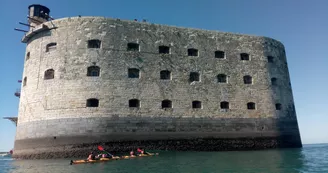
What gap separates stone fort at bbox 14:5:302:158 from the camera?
18438 millimetres

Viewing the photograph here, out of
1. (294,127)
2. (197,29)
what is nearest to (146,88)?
(197,29)

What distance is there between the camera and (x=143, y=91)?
19750 mm

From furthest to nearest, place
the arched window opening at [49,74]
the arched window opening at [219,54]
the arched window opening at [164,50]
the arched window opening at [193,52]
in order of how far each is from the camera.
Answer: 1. the arched window opening at [219,54]
2. the arched window opening at [193,52]
3. the arched window opening at [164,50]
4. the arched window opening at [49,74]

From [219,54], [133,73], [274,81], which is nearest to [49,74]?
[133,73]

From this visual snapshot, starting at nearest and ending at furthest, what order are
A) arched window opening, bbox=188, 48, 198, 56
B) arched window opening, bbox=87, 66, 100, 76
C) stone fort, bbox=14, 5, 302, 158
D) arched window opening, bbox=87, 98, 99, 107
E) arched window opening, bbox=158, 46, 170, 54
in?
1. stone fort, bbox=14, 5, 302, 158
2. arched window opening, bbox=87, 98, 99, 107
3. arched window opening, bbox=87, 66, 100, 76
4. arched window opening, bbox=158, 46, 170, 54
5. arched window opening, bbox=188, 48, 198, 56

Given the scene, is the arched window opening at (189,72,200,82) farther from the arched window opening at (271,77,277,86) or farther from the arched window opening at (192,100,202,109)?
the arched window opening at (271,77,277,86)

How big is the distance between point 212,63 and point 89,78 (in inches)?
383

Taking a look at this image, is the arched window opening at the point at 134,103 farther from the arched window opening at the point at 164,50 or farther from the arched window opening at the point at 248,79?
the arched window opening at the point at 248,79

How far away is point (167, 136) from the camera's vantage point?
19.3 meters

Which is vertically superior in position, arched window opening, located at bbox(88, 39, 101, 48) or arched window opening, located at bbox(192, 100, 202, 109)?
arched window opening, located at bbox(88, 39, 101, 48)

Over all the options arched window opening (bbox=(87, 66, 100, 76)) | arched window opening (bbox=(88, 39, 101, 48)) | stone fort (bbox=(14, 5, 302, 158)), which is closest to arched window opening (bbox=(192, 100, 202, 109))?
stone fort (bbox=(14, 5, 302, 158))

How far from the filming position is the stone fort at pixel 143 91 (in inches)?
726

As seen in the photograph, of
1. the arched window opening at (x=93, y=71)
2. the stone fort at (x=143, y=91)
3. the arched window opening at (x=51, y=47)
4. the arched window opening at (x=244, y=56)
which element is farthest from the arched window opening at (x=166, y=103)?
the arched window opening at (x=51, y=47)

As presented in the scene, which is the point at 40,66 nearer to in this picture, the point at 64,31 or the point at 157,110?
the point at 64,31
